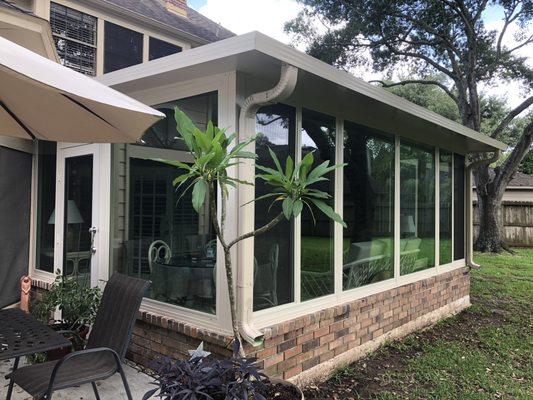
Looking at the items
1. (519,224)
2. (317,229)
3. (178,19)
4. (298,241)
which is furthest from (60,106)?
(519,224)

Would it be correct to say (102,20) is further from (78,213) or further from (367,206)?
(367,206)

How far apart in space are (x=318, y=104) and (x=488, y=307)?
479 cm

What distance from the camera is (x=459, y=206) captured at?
622 centimetres

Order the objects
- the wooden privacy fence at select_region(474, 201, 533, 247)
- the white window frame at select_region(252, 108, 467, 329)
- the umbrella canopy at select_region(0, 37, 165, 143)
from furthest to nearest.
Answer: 1. the wooden privacy fence at select_region(474, 201, 533, 247)
2. the white window frame at select_region(252, 108, 467, 329)
3. the umbrella canopy at select_region(0, 37, 165, 143)

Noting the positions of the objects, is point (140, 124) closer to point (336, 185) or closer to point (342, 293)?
point (336, 185)

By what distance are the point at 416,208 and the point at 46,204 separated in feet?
13.5

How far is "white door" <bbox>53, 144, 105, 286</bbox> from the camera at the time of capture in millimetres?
3855

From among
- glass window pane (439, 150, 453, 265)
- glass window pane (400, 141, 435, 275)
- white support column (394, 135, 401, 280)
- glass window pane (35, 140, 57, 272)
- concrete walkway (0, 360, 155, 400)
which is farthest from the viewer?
glass window pane (439, 150, 453, 265)

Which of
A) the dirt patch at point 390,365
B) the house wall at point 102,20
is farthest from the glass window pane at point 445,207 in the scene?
the house wall at point 102,20

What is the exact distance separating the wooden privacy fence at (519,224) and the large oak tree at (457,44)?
10.1ft

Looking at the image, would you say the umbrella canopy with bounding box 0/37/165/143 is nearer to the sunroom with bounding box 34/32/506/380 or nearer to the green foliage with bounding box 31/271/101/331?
the sunroom with bounding box 34/32/506/380

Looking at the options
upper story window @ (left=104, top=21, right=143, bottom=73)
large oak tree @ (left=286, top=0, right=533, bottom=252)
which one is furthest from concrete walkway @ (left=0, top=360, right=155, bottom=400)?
large oak tree @ (left=286, top=0, right=533, bottom=252)

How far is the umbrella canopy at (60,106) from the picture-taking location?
1753 millimetres

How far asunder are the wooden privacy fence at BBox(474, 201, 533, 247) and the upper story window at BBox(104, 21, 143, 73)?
12300mm
